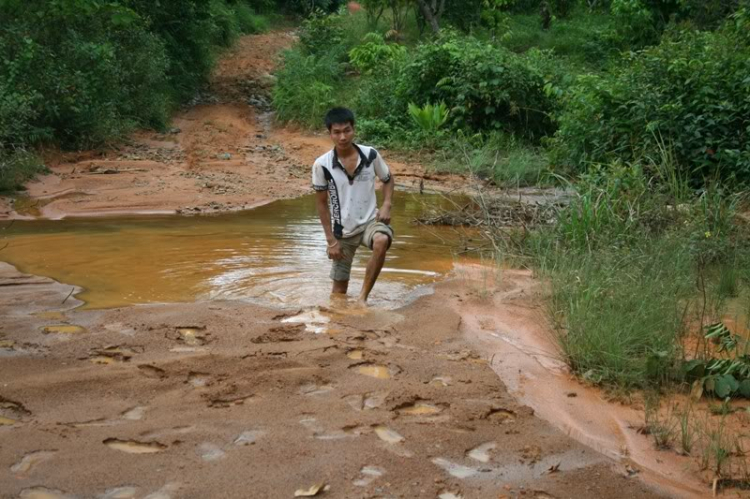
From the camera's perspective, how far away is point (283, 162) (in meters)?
14.1

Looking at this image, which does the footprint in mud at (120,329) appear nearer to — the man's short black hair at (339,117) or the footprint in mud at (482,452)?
the man's short black hair at (339,117)

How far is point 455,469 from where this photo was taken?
11.0 feet

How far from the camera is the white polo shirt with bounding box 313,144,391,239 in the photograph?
580 cm

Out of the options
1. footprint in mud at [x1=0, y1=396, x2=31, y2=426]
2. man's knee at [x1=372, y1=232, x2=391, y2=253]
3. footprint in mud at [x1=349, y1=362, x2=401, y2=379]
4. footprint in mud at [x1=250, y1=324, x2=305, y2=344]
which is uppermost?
man's knee at [x1=372, y1=232, x2=391, y2=253]

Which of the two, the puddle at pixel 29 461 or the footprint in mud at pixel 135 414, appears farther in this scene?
the footprint in mud at pixel 135 414

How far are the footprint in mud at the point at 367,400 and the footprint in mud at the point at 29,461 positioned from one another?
130 cm

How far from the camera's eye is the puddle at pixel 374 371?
14.2 feet

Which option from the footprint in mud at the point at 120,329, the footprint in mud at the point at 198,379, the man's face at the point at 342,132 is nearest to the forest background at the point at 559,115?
the man's face at the point at 342,132

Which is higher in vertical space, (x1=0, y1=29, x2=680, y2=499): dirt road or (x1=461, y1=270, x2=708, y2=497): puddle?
(x1=0, y1=29, x2=680, y2=499): dirt road

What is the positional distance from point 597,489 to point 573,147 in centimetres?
795

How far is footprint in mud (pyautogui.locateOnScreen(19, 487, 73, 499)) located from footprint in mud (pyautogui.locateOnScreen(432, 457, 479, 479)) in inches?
54.5

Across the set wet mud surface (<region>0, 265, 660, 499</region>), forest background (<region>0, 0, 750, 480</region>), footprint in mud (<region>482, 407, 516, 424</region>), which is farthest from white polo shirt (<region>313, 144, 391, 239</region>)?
footprint in mud (<region>482, 407, 516, 424</region>)

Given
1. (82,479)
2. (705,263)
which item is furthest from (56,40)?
(82,479)

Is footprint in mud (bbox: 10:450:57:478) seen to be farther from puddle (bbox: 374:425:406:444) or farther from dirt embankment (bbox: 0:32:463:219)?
dirt embankment (bbox: 0:32:463:219)
